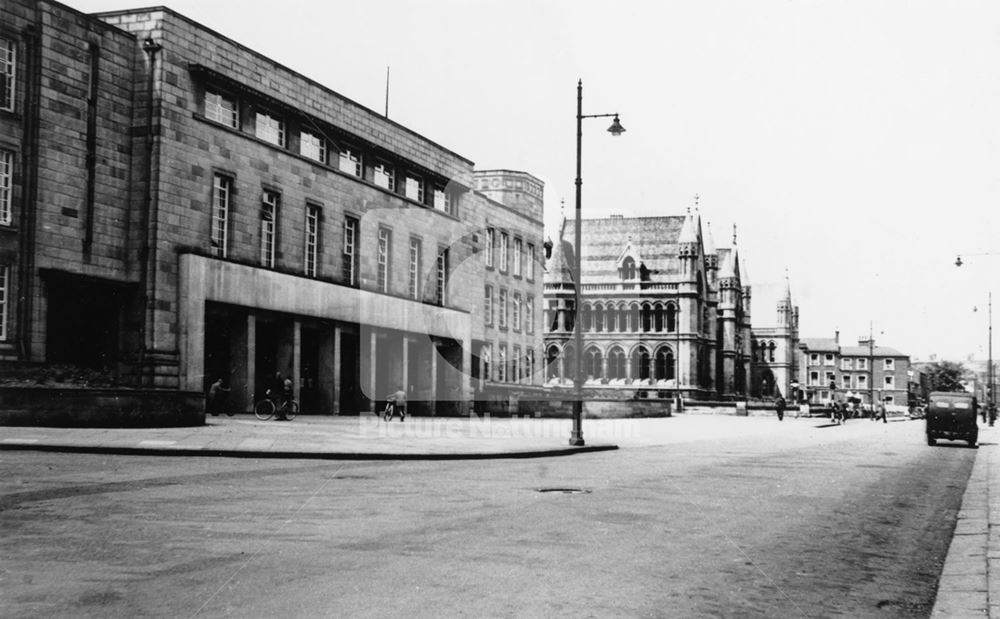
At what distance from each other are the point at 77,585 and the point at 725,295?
113176 millimetres

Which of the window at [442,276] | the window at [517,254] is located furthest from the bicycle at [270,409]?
the window at [517,254]

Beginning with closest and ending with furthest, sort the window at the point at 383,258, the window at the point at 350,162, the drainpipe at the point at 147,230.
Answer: the drainpipe at the point at 147,230, the window at the point at 350,162, the window at the point at 383,258

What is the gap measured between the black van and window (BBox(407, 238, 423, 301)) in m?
22.1

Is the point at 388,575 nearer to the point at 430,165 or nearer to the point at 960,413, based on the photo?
the point at 960,413

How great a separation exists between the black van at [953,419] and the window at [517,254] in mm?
29382

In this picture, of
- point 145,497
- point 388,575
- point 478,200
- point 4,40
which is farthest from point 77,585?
point 478,200

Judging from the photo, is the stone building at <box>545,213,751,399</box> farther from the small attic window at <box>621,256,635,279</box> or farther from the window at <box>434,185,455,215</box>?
the window at <box>434,185,455,215</box>

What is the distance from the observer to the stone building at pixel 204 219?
2811cm

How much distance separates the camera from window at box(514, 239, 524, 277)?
2426 inches

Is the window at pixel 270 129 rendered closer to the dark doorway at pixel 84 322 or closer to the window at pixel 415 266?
the dark doorway at pixel 84 322

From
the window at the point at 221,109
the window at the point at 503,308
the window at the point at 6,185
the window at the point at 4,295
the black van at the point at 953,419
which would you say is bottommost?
the black van at the point at 953,419

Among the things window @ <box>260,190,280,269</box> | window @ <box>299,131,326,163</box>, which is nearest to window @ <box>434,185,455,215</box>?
window @ <box>299,131,326,163</box>

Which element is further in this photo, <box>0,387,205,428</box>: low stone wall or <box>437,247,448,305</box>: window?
<box>437,247,448,305</box>: window

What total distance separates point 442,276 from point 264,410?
18141 mm
